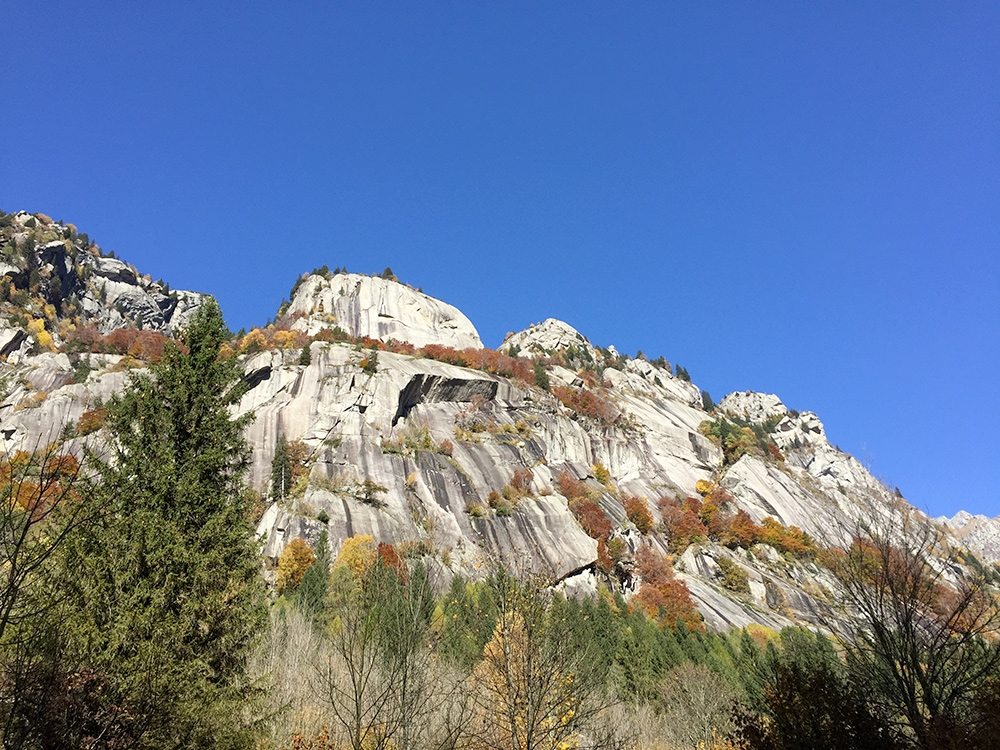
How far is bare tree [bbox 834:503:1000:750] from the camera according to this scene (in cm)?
1088

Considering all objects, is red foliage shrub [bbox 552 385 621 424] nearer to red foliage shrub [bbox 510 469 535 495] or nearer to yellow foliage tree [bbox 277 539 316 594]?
red foliage shrub [bbox 510 469 535 495]

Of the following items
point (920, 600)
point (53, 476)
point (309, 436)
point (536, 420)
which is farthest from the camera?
point (536, 420)

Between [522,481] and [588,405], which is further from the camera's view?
[588,405]

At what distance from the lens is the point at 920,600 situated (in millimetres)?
12445

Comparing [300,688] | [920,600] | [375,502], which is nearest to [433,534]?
[375,502]

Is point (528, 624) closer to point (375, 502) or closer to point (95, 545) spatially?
point (95, 545)

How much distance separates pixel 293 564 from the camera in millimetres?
39812

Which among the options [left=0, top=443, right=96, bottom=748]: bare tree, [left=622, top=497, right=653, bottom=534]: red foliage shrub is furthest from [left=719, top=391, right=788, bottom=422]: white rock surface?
[left=0, top=443, right=96, bottom=748]: bare tree

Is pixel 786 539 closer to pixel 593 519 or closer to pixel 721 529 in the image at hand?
pixel 721 529

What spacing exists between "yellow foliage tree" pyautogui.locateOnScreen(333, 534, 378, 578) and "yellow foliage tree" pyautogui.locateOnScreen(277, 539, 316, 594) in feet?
6.94

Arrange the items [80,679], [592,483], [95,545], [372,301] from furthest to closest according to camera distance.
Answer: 1. [372,301]
2. [592,483]
3. [95,545]
4. [80,679]

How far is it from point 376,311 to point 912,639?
91984 millimetres

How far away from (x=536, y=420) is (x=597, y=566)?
2446 cm

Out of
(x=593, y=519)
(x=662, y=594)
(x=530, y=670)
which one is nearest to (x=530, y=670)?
(x=530, y=670)
